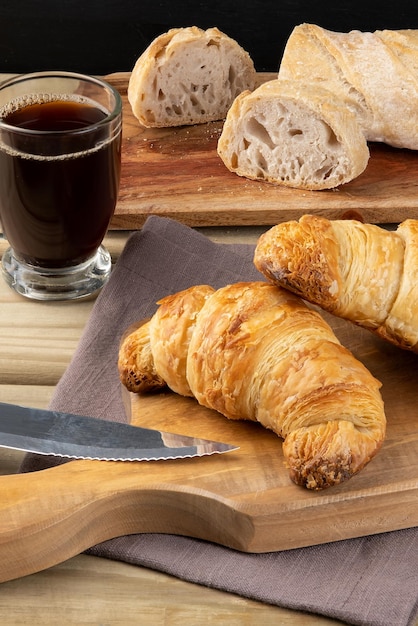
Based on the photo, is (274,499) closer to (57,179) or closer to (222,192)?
(57,179)

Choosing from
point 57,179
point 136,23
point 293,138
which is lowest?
point 136,23

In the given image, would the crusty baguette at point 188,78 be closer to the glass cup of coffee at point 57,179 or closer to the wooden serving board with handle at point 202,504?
the glass cup of coffee at point 57,179

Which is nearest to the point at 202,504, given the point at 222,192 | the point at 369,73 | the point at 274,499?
the point at 274,499

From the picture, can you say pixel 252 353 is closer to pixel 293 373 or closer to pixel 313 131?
pixel 293 373

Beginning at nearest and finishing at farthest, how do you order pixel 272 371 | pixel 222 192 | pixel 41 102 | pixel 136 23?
pixel 272 371, pixel 41 102, pixel 222 192, pixel 136 23

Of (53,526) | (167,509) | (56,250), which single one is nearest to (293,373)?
(167,509)

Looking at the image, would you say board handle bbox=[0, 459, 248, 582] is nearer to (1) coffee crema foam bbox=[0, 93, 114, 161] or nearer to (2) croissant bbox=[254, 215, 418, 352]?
(2) croissant bbox=[254, 215, 418, 352]

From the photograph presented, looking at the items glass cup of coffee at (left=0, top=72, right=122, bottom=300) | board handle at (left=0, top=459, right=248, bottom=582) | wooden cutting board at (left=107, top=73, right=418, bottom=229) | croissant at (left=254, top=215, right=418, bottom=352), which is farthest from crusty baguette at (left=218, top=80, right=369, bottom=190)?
board handle at (left=0, top=459, right=248, bottom=582)
